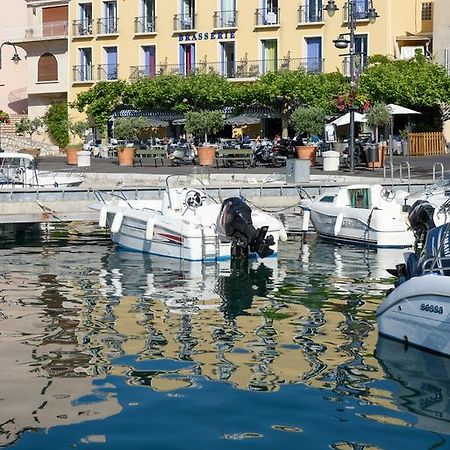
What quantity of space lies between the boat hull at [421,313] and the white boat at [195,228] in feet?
27.5

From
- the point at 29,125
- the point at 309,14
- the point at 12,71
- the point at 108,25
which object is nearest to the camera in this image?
the point at 309,14

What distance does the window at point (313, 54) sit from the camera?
186 ft

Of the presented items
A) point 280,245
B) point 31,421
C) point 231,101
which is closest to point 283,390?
point 31,421

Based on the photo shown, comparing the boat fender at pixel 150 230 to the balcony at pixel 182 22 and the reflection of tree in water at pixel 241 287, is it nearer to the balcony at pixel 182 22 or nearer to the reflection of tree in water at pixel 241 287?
the reflection of tree in water at pixel 241 287

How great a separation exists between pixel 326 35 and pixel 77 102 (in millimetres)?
14451

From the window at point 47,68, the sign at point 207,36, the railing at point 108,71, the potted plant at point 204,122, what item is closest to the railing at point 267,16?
the sign at point 207,36

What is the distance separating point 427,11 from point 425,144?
32.4 ft

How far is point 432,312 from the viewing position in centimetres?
1236

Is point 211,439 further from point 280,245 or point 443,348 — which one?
point 280,245

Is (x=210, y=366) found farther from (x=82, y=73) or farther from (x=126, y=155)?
(x=82, y=73)

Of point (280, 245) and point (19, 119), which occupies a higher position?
point (19, 119)

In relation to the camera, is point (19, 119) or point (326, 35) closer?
point (326, 35)

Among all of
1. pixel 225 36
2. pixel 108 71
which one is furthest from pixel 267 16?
pixel 108 71

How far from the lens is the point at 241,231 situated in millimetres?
21781
